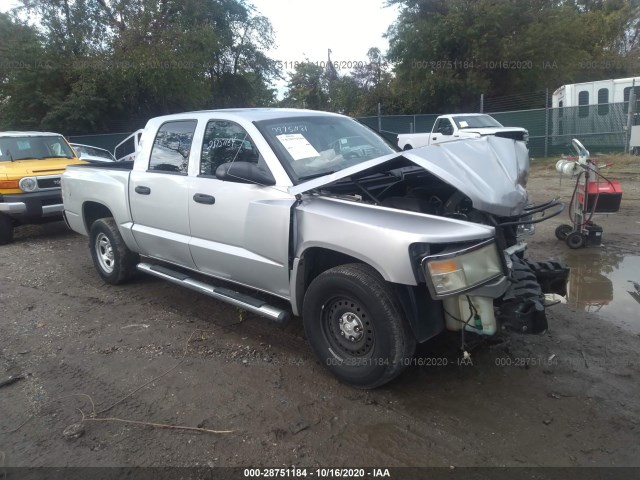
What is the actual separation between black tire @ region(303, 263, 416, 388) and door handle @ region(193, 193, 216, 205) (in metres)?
1.25

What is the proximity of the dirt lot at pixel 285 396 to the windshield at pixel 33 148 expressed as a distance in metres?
4.77

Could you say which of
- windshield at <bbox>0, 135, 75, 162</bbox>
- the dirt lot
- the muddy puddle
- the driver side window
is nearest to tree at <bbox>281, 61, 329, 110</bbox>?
the driver side window

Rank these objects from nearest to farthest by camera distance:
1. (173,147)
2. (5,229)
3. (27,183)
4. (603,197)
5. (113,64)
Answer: (173,147)
(603,197)
(27,183)
(5,229)
(113,64)

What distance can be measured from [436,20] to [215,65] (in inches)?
489

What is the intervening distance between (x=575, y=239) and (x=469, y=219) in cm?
399

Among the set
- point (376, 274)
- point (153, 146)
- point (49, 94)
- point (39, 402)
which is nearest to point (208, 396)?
point (39, 402)

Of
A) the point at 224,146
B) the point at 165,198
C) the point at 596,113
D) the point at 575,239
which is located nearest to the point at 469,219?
the point at 224,146

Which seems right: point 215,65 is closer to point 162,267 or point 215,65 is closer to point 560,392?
point 162,267

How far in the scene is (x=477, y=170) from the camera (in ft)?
10.9

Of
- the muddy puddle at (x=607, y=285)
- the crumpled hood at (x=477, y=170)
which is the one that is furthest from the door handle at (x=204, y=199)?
the muddy puddle at (x=607, y=285)

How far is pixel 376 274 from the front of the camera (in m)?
3.25

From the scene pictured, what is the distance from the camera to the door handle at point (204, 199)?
165 inches

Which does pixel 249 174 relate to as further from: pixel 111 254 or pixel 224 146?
pixel 111 254

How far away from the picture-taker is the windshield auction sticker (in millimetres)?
3965
